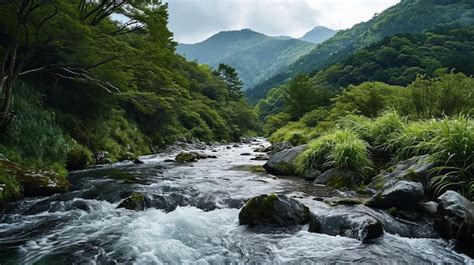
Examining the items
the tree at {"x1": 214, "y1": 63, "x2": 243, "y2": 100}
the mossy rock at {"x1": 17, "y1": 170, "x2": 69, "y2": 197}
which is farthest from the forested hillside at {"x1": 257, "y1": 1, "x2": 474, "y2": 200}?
the tree at {"x1": 214, "y1": 63, "x2": 243, "y2": 100}

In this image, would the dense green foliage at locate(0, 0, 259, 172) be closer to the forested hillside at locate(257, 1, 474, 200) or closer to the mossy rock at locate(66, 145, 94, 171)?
the mossy rock at locate(66, 145, 94, 171)

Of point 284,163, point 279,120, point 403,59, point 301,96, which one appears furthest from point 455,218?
point 403,59

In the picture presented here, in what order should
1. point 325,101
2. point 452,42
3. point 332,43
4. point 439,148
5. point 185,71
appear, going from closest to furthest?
point 439,148
point 325,101
point 185,71
point 452,42
point 332,43

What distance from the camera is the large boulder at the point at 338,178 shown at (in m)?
8.99

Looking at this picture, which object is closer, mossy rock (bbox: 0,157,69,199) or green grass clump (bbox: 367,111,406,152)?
mossy rock (bbox: 0,157,69,199)

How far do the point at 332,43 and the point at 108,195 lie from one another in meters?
155

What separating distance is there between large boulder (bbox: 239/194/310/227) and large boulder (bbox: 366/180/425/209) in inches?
59.8

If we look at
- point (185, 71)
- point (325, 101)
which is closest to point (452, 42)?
point (325, 101)

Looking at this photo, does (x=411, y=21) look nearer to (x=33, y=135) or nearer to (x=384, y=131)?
(x=384, y=131)

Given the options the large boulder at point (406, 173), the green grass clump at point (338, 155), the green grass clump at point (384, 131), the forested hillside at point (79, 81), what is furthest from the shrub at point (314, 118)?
the large boulder at point (406, 173)

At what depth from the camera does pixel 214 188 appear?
9148 mm

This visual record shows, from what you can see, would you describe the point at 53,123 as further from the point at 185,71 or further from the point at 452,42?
the point at 452,42

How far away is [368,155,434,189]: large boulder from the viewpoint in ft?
24.0

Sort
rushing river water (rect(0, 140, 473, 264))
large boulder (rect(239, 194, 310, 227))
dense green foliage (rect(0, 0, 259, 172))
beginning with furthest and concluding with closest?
dense green foliage (rect(0, 0, 259, 172)), large boulder (rect(239, 194, 310, 227)), rushing river water (rect(0, 140, 473, 264))
